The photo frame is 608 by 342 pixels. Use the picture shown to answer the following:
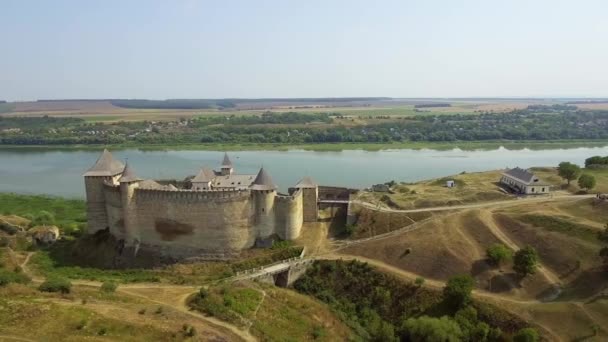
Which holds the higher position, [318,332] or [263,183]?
[263,183]

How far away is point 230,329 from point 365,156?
59.0 m

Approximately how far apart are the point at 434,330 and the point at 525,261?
26.1ft

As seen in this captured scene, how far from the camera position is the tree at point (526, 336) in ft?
67.3

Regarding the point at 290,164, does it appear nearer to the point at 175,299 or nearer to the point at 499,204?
the point at 499,204

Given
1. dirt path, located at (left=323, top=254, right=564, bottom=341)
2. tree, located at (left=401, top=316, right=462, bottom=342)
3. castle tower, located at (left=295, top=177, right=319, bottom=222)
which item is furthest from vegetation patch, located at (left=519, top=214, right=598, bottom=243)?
castle tower, located at (left=295, top=177, right=319, bottom=222)

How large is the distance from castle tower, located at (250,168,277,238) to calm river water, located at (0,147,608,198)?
69.9 feet

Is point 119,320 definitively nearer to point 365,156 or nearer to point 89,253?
point 89,253

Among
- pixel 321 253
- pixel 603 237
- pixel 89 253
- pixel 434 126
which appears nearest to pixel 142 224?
pixel 89 253

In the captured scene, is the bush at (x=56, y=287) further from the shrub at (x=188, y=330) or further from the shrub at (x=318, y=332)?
the shrub at (x=318, y=332)

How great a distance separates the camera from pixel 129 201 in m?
29.7

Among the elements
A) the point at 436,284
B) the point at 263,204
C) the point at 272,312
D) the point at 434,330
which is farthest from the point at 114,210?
the point at 434,330

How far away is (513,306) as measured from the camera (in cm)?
2350

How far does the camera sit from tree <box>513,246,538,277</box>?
25266mm

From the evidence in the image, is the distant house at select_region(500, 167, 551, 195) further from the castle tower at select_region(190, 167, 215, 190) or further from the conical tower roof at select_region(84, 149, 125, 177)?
the conical tower roof at select_region(84, 149, 125, 177)
